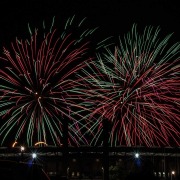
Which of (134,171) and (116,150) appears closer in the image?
(134,171)

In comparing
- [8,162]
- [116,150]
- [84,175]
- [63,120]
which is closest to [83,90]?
[63,120]

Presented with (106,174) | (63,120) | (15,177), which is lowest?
(15,177)

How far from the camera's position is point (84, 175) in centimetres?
11819

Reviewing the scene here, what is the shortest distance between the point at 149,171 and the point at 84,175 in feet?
362

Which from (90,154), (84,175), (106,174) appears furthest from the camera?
(84,175)

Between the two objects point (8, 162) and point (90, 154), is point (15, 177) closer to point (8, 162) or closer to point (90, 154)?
point (8, 162)

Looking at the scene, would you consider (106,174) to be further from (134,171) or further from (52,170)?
(52,170)

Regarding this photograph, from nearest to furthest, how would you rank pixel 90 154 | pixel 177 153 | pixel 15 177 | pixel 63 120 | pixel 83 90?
pixel 15 177 < pixel 83 90 < pixel 63 120 < pixel 177 153 < pixel 90 154

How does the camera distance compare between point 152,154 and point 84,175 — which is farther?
point 84,175

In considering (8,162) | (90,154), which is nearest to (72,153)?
(90,154)

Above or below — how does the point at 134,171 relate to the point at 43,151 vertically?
below

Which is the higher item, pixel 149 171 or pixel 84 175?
pixel 84 175

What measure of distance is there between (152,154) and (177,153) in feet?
16.9

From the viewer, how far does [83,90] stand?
3638 cm
